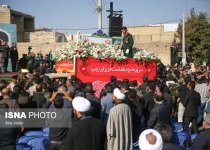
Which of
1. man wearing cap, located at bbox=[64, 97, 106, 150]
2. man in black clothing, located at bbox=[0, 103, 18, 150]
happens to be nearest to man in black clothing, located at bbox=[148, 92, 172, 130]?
man wearing cap, located at bbox=[64, 97, 106, 150]

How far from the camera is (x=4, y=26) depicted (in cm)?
2125

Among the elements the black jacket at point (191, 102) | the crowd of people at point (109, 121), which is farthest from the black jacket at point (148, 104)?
the black jacket at point (191, 102)

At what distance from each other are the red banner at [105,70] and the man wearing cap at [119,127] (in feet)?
16.7

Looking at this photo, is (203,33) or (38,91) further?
(203,33)

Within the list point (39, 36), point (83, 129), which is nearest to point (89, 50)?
point (83, 129)

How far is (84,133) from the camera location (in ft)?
14.0

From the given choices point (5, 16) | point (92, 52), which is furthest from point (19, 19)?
point (92, 52)

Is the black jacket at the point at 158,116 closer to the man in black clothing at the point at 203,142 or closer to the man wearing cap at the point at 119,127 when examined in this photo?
the man wearing cap at the point at 119,127

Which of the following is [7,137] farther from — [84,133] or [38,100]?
[38,100]

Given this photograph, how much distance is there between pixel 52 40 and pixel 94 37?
28.0 metres

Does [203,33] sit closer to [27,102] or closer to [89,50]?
[89,50]

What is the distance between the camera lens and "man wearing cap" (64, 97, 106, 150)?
4258 millimetres

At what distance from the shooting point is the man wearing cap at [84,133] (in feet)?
14.0

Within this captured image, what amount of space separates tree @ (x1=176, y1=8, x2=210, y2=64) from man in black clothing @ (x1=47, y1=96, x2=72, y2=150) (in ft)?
114
